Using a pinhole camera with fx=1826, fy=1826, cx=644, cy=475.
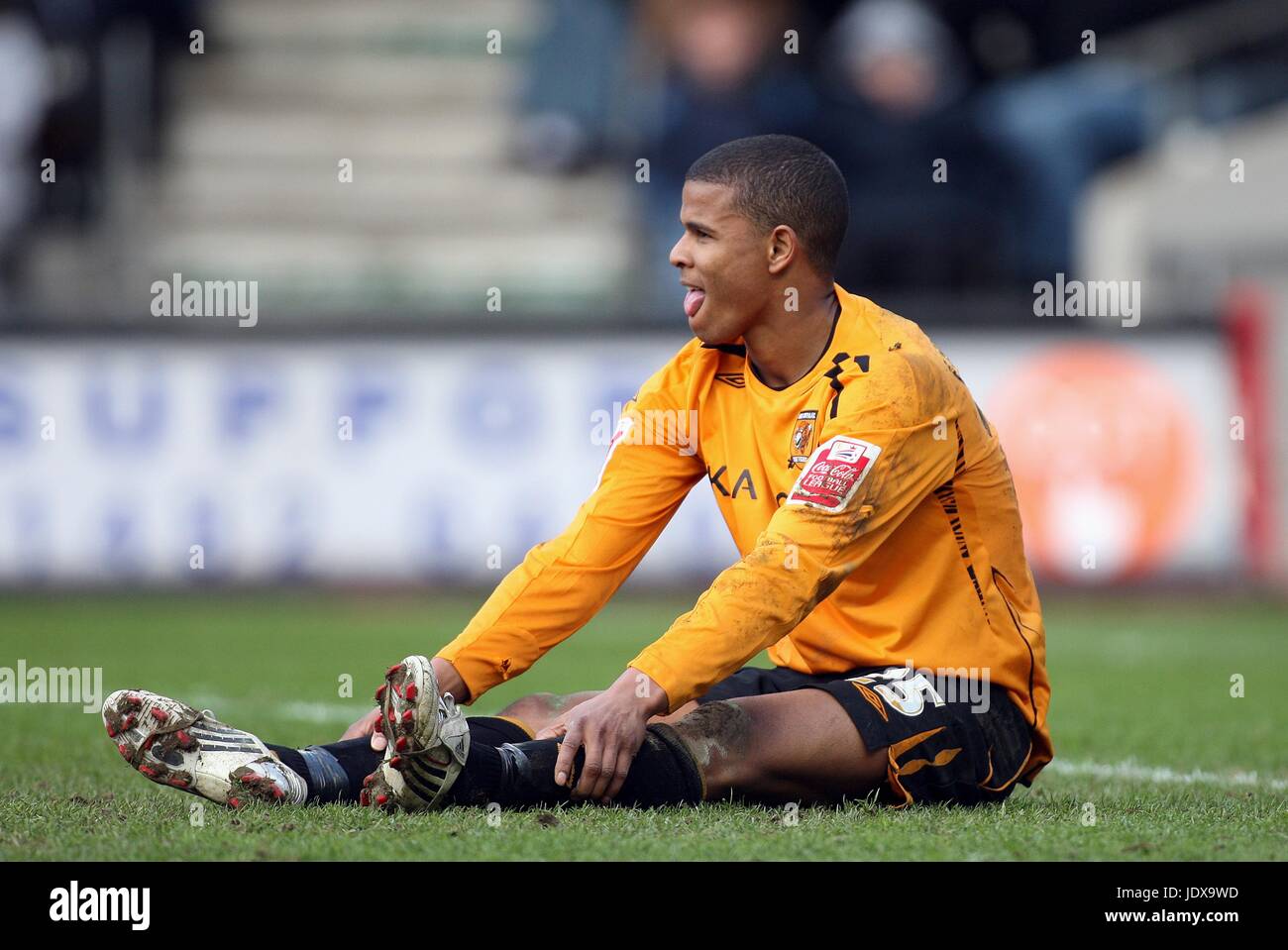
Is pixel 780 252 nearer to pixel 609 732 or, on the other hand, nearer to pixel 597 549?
pixel 597 549

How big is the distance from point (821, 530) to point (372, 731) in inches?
51.1

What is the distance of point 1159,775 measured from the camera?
5.38 meters

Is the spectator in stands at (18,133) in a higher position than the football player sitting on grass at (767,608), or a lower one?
higher

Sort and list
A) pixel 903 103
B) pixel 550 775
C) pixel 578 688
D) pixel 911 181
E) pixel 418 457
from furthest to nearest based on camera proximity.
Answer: pixel 903 103 < pixel 911 181 < pixel 418 457 < pixel 578 688 < pixel 550 775

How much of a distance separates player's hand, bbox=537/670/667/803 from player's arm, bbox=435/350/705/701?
1.95 feet

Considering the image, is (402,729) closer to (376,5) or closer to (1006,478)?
(1006,478)

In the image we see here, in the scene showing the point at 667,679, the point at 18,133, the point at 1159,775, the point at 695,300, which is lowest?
the point at 1159,775

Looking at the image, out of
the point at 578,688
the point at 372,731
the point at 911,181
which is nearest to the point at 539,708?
the point at 372,731

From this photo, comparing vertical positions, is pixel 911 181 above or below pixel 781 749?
above

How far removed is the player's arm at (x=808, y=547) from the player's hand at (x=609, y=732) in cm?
4

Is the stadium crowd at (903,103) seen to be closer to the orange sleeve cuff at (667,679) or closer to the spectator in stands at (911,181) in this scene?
the spectator in stands at (911,181)

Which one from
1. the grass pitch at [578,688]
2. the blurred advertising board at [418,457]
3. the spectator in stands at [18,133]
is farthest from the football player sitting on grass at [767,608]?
the spectator in stands at [18,133]

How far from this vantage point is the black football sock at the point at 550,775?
418cm

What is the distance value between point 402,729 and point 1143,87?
12.5 meters
